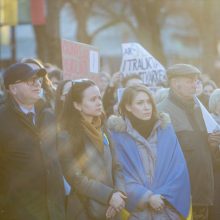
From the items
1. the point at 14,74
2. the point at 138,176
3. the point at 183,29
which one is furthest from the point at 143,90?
the point at 183,29

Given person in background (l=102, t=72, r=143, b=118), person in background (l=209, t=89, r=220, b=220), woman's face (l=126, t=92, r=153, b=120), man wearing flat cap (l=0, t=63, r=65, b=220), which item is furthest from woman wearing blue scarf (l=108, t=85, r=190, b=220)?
person in background (l=102, t=72, r=143, b=118)

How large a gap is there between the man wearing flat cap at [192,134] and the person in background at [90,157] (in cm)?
120

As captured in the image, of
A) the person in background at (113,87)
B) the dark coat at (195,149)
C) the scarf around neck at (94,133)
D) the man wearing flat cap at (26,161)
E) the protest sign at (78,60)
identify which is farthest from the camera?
the person in background at (113,87)

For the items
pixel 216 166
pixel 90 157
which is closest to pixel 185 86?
pixel 216 166

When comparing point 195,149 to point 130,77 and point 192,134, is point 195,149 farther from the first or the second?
point 130,77

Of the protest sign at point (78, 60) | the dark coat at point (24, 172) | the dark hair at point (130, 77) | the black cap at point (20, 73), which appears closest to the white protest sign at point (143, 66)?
the dark hair at point (130, 77)

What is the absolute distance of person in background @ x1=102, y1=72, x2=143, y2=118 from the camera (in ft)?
33.0

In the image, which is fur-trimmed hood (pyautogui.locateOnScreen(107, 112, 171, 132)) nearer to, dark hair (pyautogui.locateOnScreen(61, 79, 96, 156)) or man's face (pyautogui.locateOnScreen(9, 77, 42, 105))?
dark hair (pyautogui.locateOnScreen(61, 79, 96, 156))

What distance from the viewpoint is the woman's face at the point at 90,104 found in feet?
19.5

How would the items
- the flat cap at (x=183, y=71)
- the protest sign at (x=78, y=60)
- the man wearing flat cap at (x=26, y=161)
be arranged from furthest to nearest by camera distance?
the protest sign at (x=78, y=60), the flat cap at (x=183, y=71), the man wearing flat cap at (x=26, y=161)

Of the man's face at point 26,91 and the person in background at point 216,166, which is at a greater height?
the man's face at point 26,91

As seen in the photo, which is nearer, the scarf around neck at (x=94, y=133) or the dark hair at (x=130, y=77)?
the scarf around neck at (x=94, y=133)

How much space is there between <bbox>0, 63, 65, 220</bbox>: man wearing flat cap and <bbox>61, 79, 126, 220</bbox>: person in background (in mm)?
146

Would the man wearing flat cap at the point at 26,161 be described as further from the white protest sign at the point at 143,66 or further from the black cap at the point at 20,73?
the white protest sign at the point at 143,66
